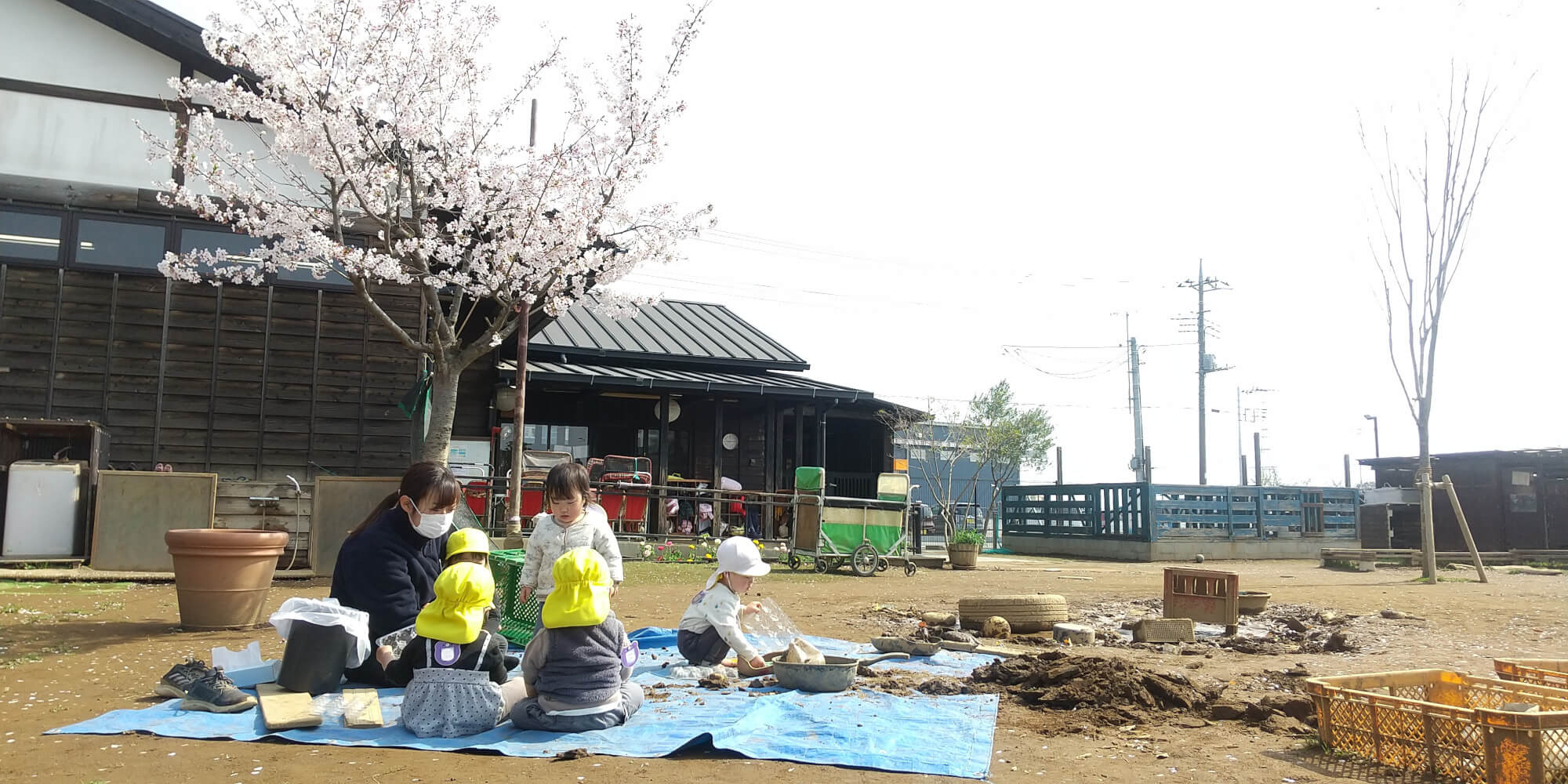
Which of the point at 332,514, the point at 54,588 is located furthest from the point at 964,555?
the point at 54,588

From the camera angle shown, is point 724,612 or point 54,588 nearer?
point 724,612

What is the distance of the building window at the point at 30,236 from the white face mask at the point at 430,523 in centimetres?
1148

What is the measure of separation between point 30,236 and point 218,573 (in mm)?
9108

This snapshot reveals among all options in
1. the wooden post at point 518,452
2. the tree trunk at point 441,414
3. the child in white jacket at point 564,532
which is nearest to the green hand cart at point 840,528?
the wooden post at point 518,452

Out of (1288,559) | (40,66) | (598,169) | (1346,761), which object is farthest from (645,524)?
(1288,559)

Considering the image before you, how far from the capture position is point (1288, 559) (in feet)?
84.2

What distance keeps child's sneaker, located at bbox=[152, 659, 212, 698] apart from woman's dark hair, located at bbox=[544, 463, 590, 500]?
75.3 inches

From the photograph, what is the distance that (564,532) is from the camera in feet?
19.2

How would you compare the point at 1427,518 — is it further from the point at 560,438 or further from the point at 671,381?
the point at 560,438

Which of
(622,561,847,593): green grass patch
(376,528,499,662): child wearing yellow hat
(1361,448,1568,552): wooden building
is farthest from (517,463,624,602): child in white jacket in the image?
(1361,448,1568,552): wooden building

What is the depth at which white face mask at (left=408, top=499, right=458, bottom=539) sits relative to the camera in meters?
5.57

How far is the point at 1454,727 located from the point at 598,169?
9437 millimetres

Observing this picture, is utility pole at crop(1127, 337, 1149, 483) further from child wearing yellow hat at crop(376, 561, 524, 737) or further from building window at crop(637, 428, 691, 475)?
child wearing yellow hat at crop(376, 561, 524, 737)

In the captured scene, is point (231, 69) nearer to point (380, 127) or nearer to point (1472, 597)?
point (380, 127)
